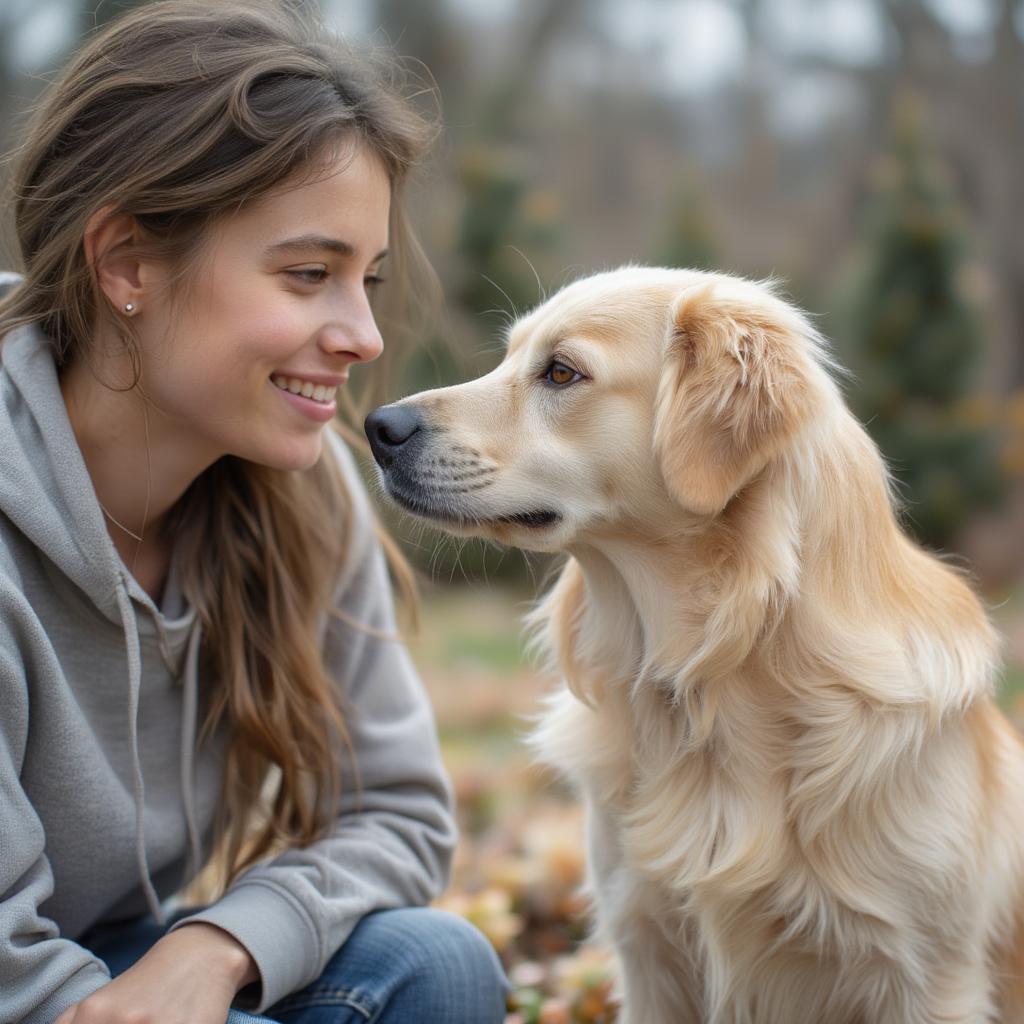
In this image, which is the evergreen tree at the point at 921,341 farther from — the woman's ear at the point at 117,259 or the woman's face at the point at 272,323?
the woman's ear at the point at 117,259

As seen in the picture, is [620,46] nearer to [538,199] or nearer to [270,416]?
[538,199]

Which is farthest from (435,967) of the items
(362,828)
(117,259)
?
(117,259)

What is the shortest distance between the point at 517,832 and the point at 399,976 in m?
1.99

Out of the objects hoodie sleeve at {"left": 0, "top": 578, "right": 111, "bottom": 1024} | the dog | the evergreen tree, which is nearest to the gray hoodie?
hoodie sleeve at {"left": 0, "top": 578, "right": 111, "bottom": 1024}

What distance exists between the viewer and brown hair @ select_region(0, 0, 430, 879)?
1.91 m

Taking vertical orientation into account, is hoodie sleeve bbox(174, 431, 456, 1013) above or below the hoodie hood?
below

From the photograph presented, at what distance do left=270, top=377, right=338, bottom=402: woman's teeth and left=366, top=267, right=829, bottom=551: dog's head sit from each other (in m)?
0.10

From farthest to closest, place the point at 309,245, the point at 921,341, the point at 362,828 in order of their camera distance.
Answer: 1. the point at 921,341
2. the point at 362,828
3. the point at 309,245

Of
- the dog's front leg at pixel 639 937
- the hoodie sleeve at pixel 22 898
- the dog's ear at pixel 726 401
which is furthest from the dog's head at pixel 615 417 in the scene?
the hoodie sleeve at pixel 22 898

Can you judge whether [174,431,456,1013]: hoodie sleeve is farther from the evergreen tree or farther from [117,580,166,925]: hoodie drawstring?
the evergreen tree

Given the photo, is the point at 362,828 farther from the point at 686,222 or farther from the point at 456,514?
the point at 686,222

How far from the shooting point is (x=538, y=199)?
1077 cm

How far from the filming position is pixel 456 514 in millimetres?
2076

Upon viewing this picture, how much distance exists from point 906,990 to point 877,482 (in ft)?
2.77
